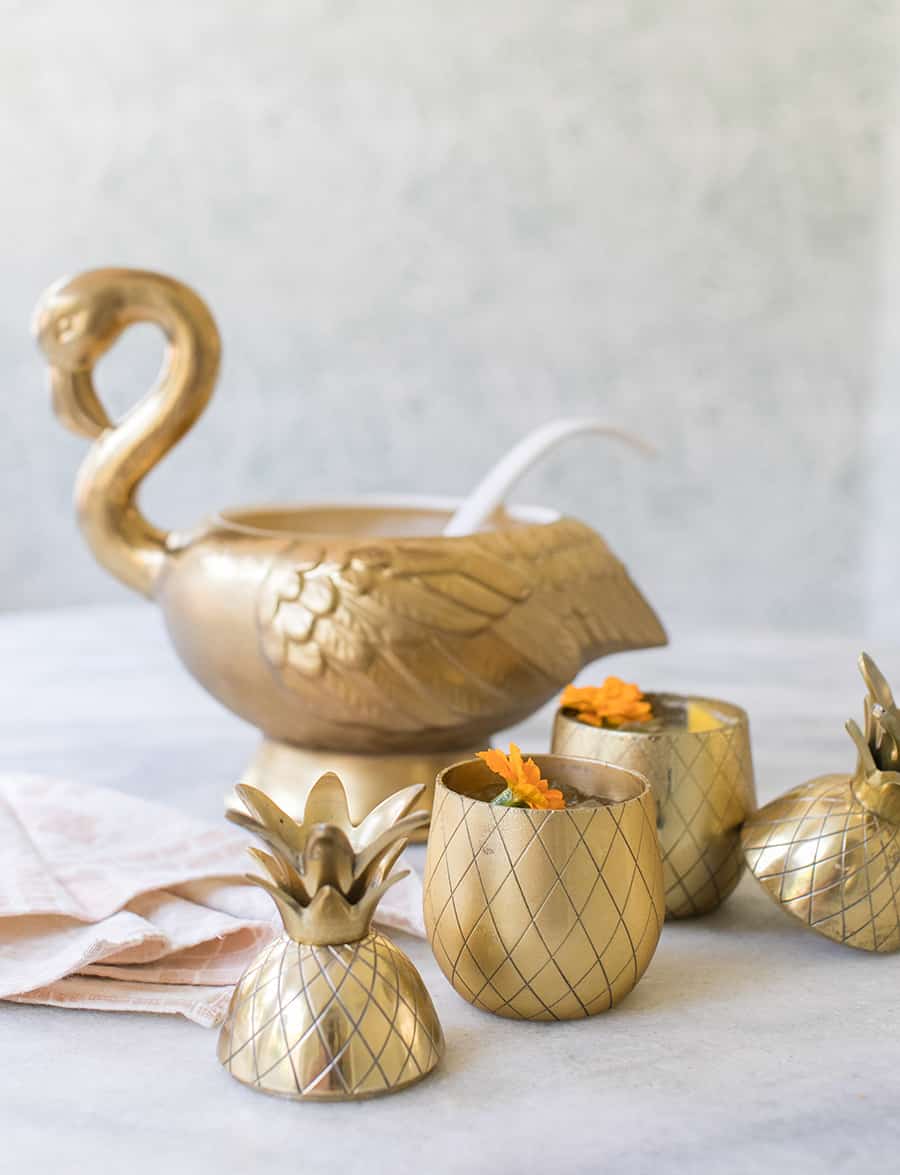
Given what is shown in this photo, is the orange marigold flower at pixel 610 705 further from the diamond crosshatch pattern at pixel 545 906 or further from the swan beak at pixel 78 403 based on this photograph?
the swan beak at pixel 78 403

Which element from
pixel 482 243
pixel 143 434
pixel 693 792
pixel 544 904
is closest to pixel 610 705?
pixel 693 792

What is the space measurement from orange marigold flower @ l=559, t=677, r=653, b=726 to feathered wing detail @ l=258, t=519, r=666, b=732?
0.08 m

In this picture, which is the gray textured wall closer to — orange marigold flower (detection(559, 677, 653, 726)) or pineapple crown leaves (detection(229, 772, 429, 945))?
orange marigold flower (detection(559, 677, 653, 726))

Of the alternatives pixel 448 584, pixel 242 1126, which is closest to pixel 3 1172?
pixel 242 1126

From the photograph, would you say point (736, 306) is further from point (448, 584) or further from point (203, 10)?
point (448, 584)

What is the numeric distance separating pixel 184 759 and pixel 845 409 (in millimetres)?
1715

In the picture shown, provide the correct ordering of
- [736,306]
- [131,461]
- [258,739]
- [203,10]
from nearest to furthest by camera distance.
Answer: [131,461] → [258,739] → [203,10] → [736,306]

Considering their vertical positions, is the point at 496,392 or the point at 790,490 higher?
the point at 496,392

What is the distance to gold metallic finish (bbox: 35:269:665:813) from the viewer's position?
27.7 inches

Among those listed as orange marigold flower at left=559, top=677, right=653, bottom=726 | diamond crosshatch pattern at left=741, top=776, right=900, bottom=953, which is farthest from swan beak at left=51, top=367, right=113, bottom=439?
diamond crosshatch pattern at left=741, top=776, right=900, bottom=953

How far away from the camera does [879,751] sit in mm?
585

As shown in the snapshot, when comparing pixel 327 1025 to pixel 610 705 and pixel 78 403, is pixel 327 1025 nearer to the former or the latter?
pixel 610 705

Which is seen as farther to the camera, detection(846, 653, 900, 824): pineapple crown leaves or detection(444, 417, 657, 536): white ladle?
detection(444, 417, 657, 536): white ladle

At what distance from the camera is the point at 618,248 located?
223 centimetres
